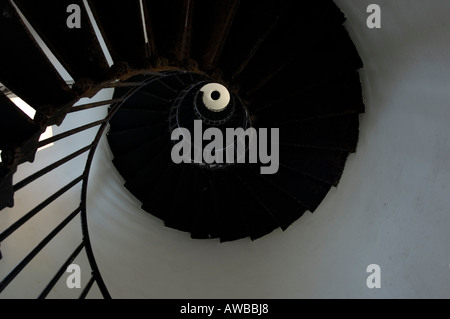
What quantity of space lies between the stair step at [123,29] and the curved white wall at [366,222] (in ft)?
6.44

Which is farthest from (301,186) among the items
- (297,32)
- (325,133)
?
(297,32)

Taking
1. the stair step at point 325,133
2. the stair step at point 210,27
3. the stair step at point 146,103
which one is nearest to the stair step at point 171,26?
the stair step at point 210,27

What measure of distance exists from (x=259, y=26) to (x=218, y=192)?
266 centimetres

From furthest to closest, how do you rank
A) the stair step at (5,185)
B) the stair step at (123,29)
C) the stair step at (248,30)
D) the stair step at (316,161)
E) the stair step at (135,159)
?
1. the stair step at (135,159)
2. the stair step at (316,161)
3. the stair step at (248,30)
4. the stair step at (123,29)
5. the stair step at (5,185)

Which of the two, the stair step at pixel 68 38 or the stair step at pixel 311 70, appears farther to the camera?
the stair step at pixel 311 70

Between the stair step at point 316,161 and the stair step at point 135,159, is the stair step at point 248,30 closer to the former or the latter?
the stair step at point 316,161

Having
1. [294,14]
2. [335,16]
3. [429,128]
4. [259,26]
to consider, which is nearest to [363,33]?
[335,16]

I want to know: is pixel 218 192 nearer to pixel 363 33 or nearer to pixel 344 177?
pixel 344 177

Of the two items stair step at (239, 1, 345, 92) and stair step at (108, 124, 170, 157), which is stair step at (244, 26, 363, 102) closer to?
stair step at (239, 1, 345, 92)

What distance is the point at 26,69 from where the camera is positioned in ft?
7.29

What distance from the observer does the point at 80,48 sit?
2469 mm

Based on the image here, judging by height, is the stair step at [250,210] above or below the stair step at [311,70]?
below

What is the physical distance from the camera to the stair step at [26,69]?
2031 mm

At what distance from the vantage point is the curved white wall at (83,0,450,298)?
104 inches
